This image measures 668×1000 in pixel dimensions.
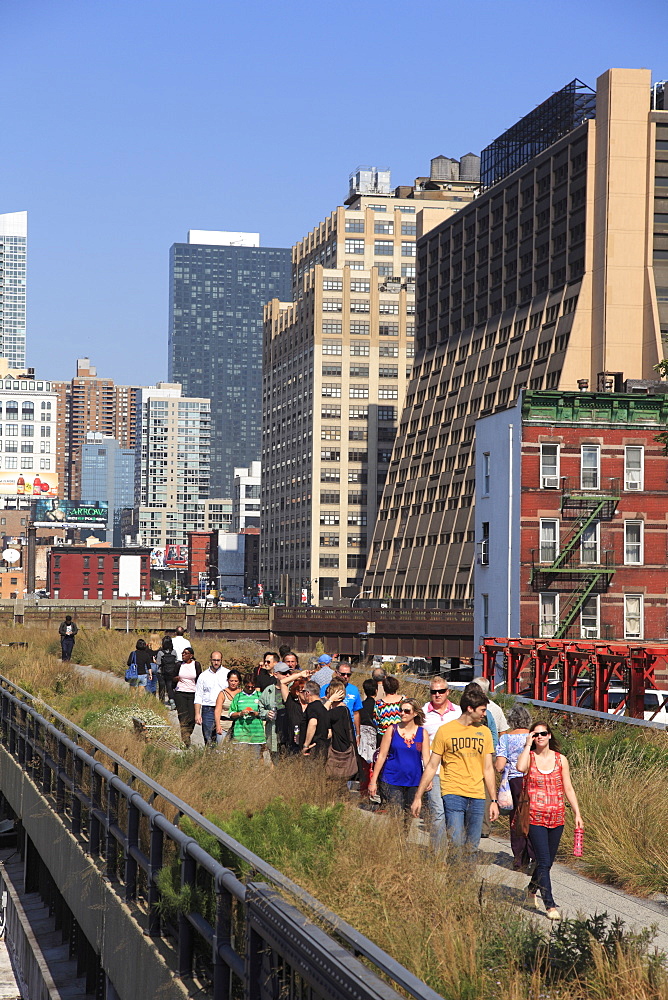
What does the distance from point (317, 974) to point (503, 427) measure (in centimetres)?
4858

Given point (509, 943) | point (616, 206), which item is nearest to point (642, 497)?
point (509, 943)

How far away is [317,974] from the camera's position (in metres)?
5.82

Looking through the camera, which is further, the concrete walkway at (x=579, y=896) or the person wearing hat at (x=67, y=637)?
the person wearing hat at (x=67, y=637)

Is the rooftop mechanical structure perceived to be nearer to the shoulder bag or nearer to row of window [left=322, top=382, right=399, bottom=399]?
row of window [left=322, top=382, right=399, bottom=399]

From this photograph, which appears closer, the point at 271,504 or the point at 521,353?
the point at 521,353

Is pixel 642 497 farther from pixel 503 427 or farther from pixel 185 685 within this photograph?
pixel 185 685

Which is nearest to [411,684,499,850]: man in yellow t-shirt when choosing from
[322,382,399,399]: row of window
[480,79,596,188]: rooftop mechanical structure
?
[480,79,596,188]: rooftop mechanical structure

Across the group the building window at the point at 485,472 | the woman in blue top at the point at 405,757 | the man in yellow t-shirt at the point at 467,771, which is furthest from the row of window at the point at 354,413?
the man in yellow t-shirt at the point at 467,771

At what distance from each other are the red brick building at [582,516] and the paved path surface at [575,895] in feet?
134

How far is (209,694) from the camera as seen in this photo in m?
18.8

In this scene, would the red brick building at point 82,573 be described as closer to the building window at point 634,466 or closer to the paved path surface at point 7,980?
the building window at point 634,466

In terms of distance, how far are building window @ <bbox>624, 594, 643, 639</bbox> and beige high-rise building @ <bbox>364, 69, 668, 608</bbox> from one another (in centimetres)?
5029

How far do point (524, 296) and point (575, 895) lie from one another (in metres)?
112

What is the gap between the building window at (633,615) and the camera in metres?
53.9
